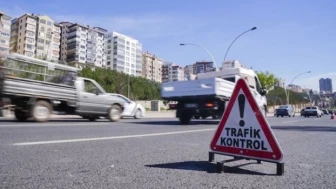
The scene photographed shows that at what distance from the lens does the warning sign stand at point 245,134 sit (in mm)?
2977

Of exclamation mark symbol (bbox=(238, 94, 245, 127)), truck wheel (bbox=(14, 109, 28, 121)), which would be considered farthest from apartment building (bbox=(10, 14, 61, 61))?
exclamation mark symbol (bbox=(238, 94, 245, 127))

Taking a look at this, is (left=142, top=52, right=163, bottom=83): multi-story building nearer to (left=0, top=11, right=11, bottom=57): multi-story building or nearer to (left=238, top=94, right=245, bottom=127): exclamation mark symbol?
(left=0, top=11, right=11, bottom=57): multi-story building

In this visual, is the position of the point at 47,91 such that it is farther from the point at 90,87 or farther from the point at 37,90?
the point at 90,87

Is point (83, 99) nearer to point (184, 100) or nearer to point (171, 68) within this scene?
point (184, 100)

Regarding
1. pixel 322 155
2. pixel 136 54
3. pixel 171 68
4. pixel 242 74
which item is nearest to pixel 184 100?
pixel 242 74

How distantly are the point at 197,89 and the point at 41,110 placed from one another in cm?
621

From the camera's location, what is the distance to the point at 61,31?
116 meters

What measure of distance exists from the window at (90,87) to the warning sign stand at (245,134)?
9768 mm

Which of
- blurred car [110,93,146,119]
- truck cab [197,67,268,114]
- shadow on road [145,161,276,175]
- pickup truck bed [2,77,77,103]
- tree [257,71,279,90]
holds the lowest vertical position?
shadow on road [145,161,276,175]

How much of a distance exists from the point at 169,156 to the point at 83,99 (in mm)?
8635

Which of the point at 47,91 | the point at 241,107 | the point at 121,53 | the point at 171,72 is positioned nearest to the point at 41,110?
the point at 47,91

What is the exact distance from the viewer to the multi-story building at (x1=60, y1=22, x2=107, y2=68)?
112125 mm

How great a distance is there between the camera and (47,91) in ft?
35.1

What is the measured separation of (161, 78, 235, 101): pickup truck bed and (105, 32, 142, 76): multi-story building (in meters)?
114
